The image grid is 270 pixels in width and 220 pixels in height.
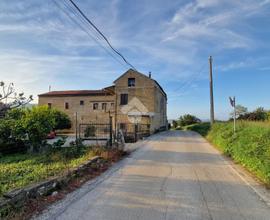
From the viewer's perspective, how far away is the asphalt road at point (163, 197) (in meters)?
5.10

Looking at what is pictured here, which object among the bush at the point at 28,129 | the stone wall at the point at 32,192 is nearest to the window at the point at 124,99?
the bush at the point at 28,129

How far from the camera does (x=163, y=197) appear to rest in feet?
20.3

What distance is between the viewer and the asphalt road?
5.10 meters

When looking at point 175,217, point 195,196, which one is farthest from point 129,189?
point 175,217

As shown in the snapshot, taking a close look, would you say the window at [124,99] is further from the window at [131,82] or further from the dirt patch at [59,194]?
the dirt patch at [59,194]

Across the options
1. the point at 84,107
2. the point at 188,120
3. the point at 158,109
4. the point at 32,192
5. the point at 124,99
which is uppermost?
the point at 124,99

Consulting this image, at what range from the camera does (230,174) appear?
8.98m

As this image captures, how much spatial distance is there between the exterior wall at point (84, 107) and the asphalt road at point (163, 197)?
1305 inches

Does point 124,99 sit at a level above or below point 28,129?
above

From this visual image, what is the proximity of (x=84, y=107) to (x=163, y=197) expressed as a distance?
39.0 meters

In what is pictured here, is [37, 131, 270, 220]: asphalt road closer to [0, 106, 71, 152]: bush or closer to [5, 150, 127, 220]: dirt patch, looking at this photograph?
[5, 150, 127, 220]: dirt patch

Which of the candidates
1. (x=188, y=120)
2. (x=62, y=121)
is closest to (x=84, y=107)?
(x=62, y=121)

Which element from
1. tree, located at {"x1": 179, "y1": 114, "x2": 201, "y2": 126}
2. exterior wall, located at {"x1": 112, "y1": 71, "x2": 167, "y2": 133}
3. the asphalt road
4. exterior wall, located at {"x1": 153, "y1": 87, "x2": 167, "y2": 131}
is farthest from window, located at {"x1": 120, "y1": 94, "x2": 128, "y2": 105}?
tree, located at {"x1": 179, "y1": 114, "x2": 201, "y2": 126}

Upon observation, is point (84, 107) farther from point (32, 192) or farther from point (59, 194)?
point (32, 192)
